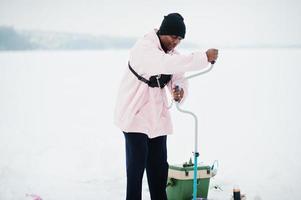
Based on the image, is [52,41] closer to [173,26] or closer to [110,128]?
[110,128]

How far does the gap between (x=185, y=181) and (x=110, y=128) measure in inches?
116

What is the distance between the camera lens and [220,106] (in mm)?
6504

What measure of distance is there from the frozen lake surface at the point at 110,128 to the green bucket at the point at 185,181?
0.34 meters

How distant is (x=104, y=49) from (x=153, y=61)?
425 inches

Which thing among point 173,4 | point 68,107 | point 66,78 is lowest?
point 68,107

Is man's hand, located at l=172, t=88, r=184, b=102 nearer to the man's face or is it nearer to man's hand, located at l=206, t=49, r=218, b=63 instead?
the man's face

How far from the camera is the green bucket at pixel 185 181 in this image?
2441mm

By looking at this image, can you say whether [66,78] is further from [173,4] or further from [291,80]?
[291,80]

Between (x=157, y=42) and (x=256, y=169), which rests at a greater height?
(x=157, y=42)

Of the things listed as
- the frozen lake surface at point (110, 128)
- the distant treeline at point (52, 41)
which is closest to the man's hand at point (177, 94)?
the frozen lake surface at point (110, 128)

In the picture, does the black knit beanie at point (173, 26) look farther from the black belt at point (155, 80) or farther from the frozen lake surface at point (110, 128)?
the frozen lake surface at point (110, 128)

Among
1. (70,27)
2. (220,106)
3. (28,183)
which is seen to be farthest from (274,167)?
(70,27)

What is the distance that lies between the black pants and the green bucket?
443 millimetres

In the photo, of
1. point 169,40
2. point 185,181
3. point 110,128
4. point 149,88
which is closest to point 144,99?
point 149,88
